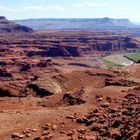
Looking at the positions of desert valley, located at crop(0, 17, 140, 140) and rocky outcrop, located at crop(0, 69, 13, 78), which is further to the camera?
rocky outcrop, located at crop(0, 69, 13, 78)

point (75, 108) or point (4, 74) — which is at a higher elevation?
point (75, 108)

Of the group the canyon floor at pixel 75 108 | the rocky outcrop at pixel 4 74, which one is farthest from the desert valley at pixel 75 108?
the rocky outcrop at pixel 4 74

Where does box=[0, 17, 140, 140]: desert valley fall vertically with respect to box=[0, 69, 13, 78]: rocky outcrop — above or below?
above

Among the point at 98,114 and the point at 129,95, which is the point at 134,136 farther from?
the point at 129,95

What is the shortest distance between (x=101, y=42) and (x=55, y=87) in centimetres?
12763

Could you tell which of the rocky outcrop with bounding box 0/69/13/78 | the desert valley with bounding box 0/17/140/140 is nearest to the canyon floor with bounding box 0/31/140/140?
the desert valley with bounding box 0/17/140/140

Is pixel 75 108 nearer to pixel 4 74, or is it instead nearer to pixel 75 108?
pixel 75 108

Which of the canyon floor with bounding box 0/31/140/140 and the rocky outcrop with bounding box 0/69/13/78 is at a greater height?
the canyon floor with bounding box 0/31/140/140

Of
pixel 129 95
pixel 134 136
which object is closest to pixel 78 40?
pixel 129 95

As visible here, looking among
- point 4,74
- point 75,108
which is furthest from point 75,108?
point 4,74

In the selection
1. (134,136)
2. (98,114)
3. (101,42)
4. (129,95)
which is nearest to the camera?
(134,136)

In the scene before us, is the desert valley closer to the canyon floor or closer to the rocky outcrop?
the canyon floor

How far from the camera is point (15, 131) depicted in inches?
1014

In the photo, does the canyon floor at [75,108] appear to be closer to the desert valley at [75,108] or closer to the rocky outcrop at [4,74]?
the desert valley at [75,108]
